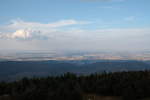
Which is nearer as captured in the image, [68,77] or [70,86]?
[70,86]

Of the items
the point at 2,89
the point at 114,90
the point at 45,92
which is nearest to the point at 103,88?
the point at 114,90

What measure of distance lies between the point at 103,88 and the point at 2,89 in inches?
285

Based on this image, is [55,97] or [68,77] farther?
[68,77]

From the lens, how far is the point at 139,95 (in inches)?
502

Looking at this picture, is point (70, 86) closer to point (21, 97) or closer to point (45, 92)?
point (45, 92)

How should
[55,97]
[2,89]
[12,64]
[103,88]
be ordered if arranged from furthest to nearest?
[12,64], [2,89], [103,88], [55,97]

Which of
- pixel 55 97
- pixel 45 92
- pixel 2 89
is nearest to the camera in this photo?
pixel 55 97

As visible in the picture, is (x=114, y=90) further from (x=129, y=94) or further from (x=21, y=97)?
(x=21, y=97)

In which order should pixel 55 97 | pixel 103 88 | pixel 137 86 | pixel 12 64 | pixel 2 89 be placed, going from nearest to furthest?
1. pixel 55 97
2. pixel 137 86
3. pixel 103 88
4. pixel 2 89
5. pixel 12 64

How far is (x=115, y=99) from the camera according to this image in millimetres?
12875

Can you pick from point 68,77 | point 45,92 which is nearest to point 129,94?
point 45,92

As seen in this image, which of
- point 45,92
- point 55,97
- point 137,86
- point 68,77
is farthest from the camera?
point 68,77

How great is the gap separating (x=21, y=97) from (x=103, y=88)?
5026mm

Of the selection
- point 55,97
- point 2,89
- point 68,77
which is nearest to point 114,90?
point 55,97
